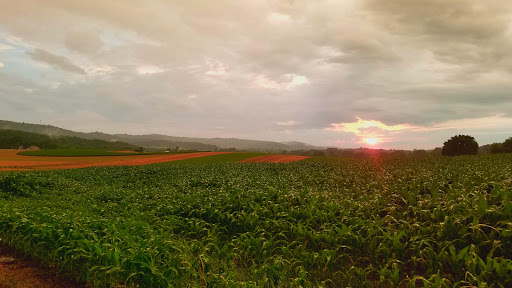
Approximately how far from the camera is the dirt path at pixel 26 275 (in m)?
6.18

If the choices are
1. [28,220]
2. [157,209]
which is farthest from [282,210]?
[28,220]

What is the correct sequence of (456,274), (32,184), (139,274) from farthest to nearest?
1. (32,184)
2. (456,274)
3. (139,274)

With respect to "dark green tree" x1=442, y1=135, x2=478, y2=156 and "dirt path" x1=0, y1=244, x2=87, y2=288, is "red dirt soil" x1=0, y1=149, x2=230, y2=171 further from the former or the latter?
"dark green tree" x1=442, y1=135, x2=478, y2=156

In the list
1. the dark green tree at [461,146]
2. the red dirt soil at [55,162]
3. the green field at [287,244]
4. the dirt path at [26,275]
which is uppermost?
the dark green tree at [461,146]

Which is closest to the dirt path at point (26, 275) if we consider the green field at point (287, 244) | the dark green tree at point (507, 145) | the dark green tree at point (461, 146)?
the green field at point (287, 244)

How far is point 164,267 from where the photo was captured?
241 inches

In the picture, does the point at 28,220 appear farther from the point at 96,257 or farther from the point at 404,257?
the point at 404,257

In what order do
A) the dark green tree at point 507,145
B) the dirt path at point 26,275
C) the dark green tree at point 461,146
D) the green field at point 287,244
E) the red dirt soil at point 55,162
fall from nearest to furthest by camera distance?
1. the green field at point 287,244
2. the dirt path at point 26,275
3. the red dirt soil at point 55,162
4. the dark green tree at point 507,145
5. the dark green tree at point 461,146

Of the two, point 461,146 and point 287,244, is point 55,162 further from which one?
point 461,146

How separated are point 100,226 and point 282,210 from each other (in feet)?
22.4

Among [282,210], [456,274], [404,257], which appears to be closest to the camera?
[456,274]

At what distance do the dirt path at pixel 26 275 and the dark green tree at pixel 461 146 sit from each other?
8666 centimetres

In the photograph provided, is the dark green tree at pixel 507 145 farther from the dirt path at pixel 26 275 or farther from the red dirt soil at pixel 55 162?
the dirt path at pixel 26 275

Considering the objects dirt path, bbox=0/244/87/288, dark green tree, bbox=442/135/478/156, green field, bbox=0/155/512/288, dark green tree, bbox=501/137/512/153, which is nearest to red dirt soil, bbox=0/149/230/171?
green field, bbox=0/155/512/288
